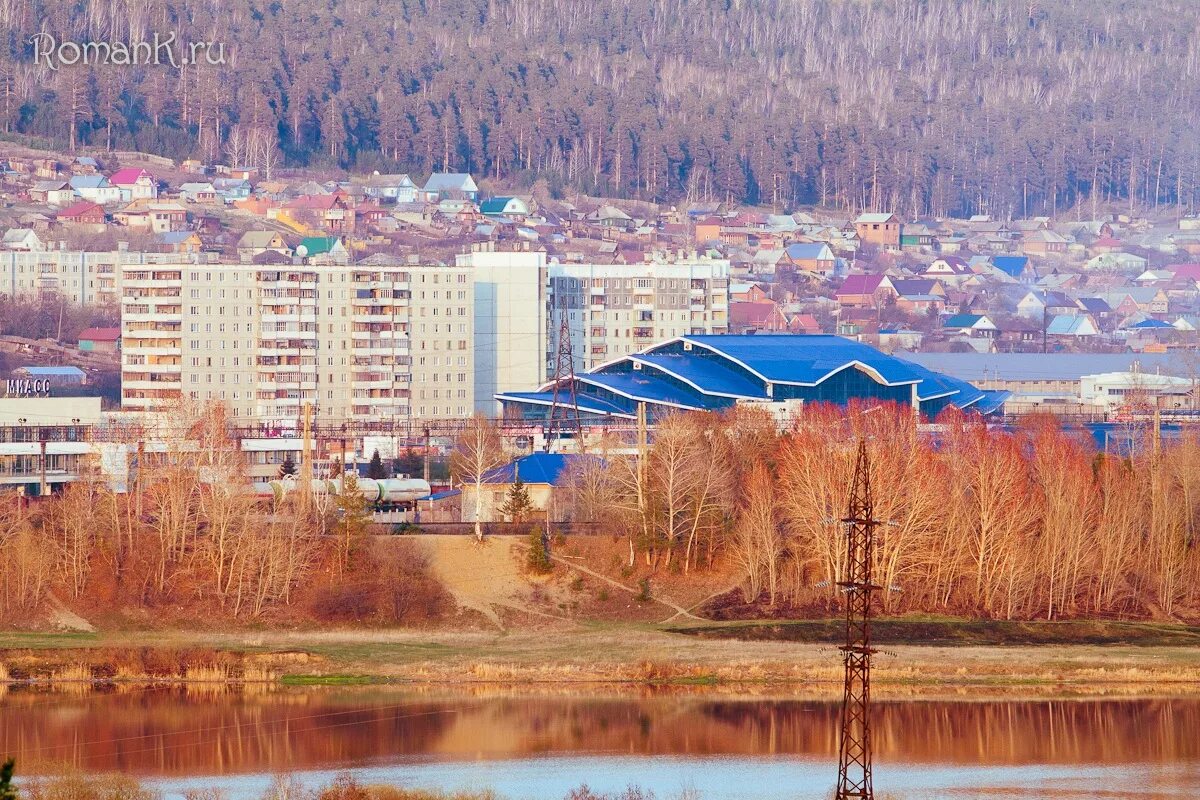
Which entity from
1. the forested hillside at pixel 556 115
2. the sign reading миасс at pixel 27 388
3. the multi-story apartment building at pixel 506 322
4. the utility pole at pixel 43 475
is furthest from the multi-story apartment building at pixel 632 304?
the forested hillside at pixel 556 115

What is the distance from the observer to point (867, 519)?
78.3 feet

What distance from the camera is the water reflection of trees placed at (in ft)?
118

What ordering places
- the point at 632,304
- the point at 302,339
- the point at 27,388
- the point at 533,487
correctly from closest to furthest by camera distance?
the point at 533,487 → the point at 27,388 → the point at 302,339 → the point at 632,304

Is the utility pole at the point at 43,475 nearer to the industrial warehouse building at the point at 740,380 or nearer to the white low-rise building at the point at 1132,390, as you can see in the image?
the industrial warehouse building at the point at 740,380

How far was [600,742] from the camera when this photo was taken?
37062mm

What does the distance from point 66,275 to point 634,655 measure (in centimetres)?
6782

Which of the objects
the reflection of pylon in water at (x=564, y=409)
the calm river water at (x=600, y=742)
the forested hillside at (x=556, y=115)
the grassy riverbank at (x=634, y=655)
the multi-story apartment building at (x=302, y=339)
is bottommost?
the calm river water at (x=600, y=742)

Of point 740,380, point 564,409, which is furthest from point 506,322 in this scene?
point 564,409

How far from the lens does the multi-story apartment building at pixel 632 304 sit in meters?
98.2

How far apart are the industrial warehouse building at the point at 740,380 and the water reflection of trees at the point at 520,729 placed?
34117mm

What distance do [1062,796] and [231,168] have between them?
117555 mm

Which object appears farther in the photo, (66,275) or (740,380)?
(66,275)

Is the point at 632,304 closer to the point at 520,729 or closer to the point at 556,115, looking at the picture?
the point at 520,729

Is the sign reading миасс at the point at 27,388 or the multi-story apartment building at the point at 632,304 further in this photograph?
the multi-story apartment building at the point at 632,304
